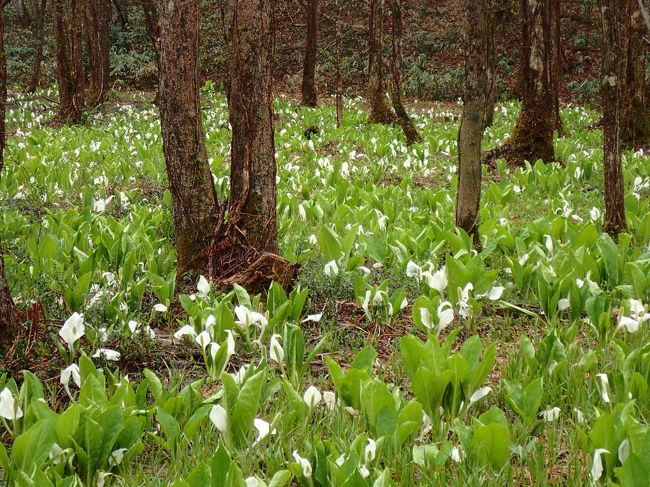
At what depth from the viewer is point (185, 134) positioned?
16.5 ft

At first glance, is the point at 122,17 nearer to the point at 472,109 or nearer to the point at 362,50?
the point at 362,50

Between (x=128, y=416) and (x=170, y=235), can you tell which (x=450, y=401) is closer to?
Answer: (x=128, y=416)

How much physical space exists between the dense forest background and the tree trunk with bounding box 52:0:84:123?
A: 781 cm

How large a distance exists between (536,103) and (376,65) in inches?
191

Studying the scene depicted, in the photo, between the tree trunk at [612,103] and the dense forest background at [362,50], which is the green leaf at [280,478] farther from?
the dense forest background at [362,50]

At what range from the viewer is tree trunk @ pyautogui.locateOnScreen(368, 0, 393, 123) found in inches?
568

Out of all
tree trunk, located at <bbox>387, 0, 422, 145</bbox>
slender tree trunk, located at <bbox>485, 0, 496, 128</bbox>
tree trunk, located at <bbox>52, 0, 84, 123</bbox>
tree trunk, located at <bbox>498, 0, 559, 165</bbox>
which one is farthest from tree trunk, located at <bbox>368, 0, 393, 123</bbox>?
tree trunk, located at <bbox>52, 0, 84, 123</bbox>

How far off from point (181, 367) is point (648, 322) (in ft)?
8.71

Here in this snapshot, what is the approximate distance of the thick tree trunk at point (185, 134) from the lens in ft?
16.1

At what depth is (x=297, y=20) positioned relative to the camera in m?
32.3

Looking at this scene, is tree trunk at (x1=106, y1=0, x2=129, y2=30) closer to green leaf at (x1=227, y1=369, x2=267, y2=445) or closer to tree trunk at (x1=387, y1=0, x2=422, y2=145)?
tree trunk at (x1=387, y1=0, x2=422, y2=145)

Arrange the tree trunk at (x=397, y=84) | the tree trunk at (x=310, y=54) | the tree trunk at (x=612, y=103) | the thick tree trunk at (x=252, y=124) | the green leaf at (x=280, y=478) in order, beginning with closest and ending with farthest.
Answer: the green leaf at (x=280, y=478) → the thick tree trunk at (x=252, y=124) → the tree trunk at (x=612, y=103) → the tree trunk at (x=397, y=84) → the tree trunk at (x=310, y=54)

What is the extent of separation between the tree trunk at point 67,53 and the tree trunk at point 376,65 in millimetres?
6195

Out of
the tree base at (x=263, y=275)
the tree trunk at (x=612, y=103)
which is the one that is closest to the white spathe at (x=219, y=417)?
the tree base at (x=263, y=275)
